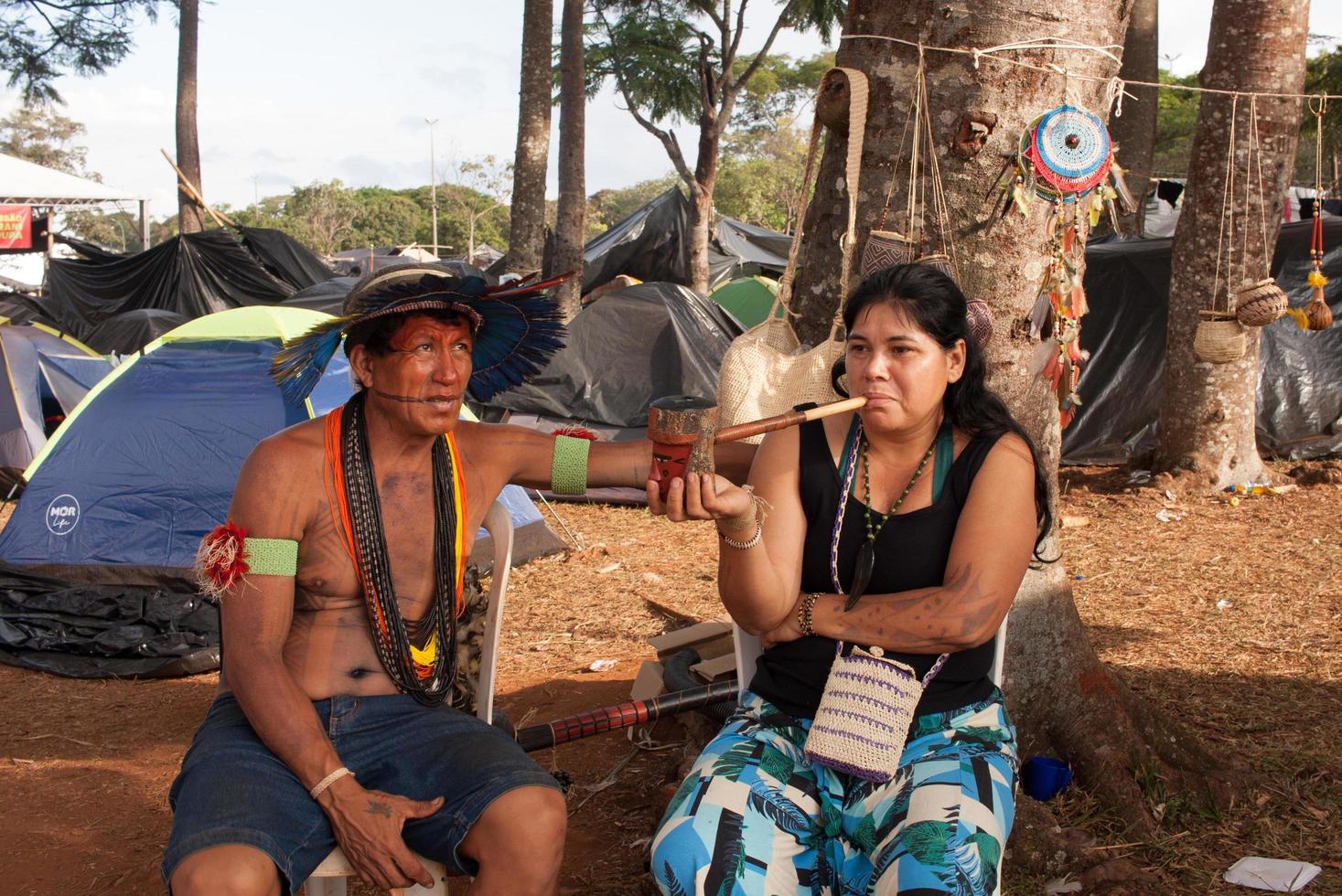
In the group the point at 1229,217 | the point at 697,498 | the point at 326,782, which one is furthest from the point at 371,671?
the point at 1229,217

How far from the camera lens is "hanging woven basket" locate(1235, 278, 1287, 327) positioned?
5.10m

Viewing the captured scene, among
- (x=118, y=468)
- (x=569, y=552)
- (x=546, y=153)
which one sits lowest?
(x=569, y=552)

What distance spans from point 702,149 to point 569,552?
12013 millimetres

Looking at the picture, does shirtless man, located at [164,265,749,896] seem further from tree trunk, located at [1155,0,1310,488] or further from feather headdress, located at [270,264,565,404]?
tree trunk, located at [1155,0,1310,488]

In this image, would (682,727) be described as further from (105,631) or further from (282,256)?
(282,256)

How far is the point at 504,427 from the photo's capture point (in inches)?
107

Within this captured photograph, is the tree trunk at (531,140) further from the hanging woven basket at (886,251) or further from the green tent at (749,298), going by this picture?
the hanging woven basket at (886,251)

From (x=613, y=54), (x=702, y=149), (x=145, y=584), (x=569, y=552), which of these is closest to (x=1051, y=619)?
(x=569, y=552)

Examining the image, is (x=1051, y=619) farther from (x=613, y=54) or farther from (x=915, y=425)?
(x=613, y=54)

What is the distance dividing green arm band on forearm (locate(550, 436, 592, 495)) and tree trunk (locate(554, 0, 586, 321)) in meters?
8.39

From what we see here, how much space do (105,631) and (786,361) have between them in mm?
3801

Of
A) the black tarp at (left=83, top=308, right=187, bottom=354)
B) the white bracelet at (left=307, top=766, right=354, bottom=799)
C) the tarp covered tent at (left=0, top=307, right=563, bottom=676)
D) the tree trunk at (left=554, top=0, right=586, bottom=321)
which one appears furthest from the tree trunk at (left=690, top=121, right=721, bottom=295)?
the white bracelet at (left=307, top=766, right=354, bottom=799)

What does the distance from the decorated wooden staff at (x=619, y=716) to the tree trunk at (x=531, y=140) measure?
8186 millimetres

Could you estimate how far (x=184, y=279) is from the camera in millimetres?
14391
